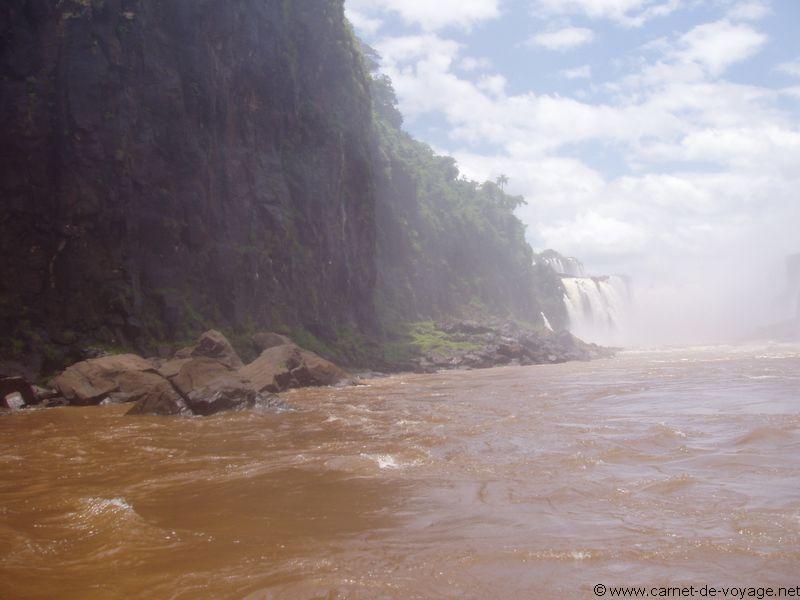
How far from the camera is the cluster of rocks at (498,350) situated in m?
37.3

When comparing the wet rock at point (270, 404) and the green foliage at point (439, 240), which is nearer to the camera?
the wet rock at point (270, 404)

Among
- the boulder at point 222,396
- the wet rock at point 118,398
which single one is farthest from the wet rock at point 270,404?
the wet rock at point 118,398

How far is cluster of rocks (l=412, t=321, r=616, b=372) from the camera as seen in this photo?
3734 cm

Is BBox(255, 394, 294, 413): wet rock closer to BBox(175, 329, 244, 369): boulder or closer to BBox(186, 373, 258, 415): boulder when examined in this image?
BBox(186, 373, 258, 415): boulder

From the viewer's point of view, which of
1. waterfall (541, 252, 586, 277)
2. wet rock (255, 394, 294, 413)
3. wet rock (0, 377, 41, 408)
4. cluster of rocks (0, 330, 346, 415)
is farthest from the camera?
waterfall (541, 252, 586, 277)

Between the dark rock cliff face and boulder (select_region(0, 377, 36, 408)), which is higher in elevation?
the dark rock cliff face

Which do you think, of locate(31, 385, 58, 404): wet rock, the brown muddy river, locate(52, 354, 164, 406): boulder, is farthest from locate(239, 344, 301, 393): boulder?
the brown muddy river

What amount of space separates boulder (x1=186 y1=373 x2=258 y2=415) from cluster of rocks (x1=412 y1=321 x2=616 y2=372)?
19777mm

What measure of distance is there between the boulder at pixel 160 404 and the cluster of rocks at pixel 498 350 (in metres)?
20.9

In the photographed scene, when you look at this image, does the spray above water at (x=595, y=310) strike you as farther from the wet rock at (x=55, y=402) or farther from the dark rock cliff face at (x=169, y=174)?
the wet rock at (x=55, y=402)

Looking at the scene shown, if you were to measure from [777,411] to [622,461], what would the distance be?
235 inches

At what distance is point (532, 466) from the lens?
7.45 metres

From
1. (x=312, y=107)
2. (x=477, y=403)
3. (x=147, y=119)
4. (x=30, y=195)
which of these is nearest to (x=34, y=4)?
(x=147, y=119)

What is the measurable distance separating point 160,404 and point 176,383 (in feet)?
A: 2.94
